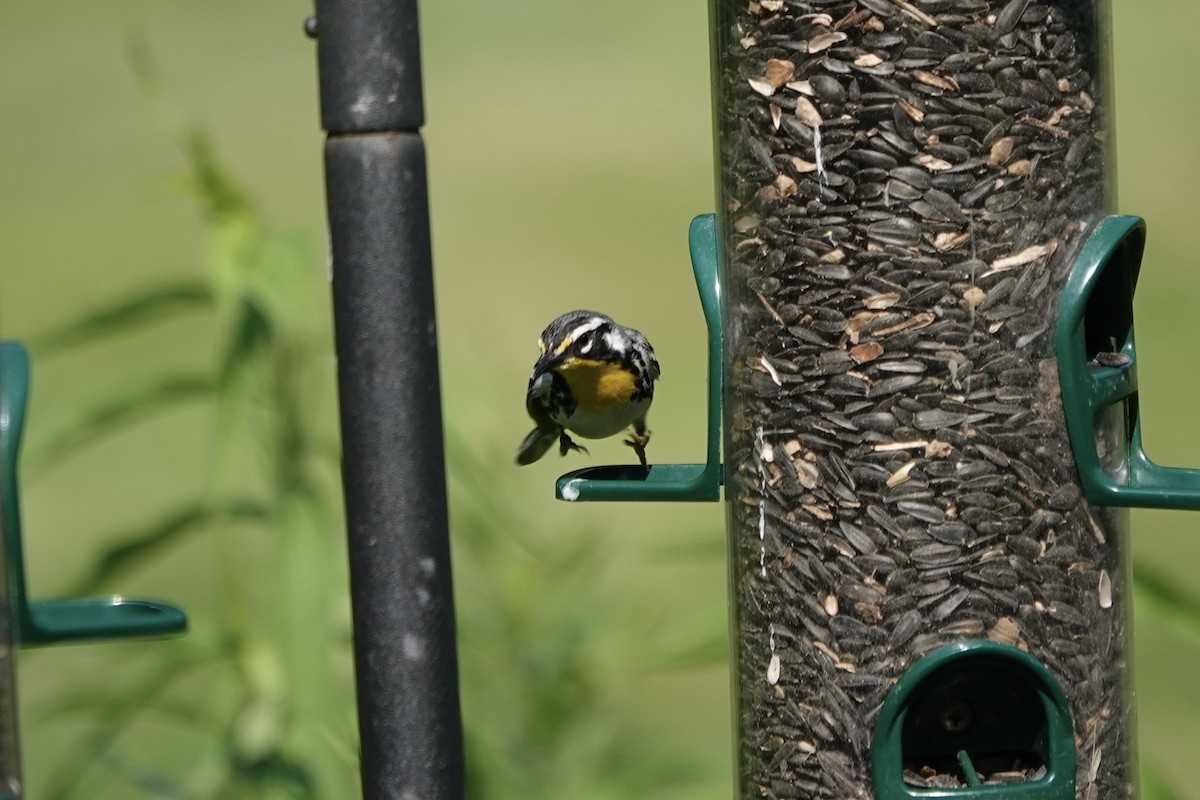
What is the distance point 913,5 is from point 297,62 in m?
14.9

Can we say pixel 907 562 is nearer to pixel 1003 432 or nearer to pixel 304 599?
Result: pixel 1003 432

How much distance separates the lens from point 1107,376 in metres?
2.82

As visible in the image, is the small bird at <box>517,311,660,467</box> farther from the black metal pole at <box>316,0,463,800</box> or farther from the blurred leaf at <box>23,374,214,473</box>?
the black metal pole at <box>316,0,463,800</box>

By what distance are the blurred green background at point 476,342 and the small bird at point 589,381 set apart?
223 mm

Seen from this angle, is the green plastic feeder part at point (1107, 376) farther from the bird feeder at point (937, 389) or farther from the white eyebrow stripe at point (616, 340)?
the white eyebrow stripe at point (616, 340)

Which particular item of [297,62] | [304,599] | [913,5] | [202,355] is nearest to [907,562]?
[913,5]

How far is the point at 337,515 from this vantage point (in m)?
3.83

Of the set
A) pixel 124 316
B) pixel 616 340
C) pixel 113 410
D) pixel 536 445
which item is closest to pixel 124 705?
pixel 113 410

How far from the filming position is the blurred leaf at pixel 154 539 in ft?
12.1

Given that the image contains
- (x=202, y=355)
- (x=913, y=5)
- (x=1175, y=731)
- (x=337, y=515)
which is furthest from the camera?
(x=202, y=355)

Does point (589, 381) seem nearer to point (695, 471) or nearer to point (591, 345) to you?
point (591, 345)

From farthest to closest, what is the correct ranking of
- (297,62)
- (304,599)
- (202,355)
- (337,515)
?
1. (297,62)
2. (202,355)
3. (337,515)
4. (304,599)

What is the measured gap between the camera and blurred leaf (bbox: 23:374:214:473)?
12.4 ft

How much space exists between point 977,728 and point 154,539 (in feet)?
5.80
